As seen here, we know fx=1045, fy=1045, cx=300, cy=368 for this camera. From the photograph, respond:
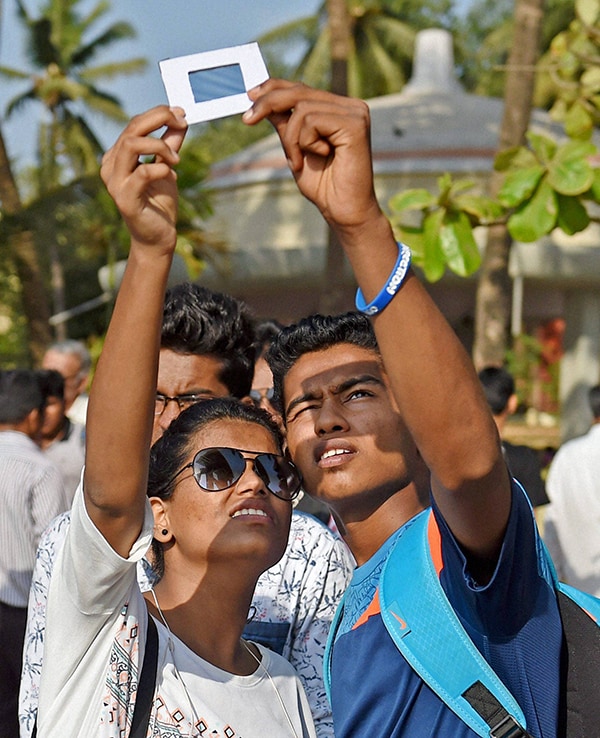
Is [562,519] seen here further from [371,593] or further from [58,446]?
[371,593]

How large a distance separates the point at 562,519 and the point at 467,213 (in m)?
2.29

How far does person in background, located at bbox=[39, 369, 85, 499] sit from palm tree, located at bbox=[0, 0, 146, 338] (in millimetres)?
20325

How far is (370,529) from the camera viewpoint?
230 centimetres

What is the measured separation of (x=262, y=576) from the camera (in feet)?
8.79

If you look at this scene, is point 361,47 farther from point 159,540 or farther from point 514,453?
point 159,540

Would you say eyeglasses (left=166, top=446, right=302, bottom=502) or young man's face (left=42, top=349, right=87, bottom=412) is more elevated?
eyeglasses (left=166, top=446, right=302, bottom=502)

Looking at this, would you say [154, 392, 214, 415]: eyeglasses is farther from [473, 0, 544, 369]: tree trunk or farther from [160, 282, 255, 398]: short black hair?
[473, 0, 544, 369]: tree trunk

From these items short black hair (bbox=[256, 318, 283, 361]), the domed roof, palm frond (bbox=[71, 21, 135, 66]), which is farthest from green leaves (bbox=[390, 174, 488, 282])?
palm frond (bbox=[71, 21, 135, 66])

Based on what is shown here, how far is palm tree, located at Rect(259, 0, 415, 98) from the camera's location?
2606 centimetres

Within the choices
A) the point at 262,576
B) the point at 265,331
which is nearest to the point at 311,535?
the point at 262,576

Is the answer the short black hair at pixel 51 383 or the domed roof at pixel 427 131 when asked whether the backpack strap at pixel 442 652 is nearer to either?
the short black hair at pixel 51 383

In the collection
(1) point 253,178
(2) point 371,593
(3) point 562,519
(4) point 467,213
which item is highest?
(2) point 371,593

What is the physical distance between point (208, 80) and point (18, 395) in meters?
3.99

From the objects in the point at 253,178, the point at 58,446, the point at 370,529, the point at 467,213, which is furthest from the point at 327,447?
the point at 253,178
